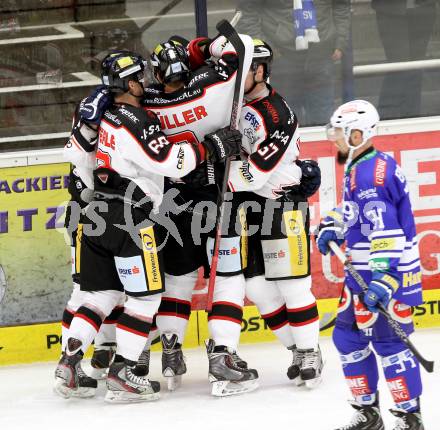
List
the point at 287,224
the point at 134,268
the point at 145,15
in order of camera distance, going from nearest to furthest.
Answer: the point at 134,268, the point at 287,224, the point at 145,15

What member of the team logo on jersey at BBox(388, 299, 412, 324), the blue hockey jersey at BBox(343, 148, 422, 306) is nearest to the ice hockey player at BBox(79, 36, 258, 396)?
the blue hockey jersey at BBox(343, 148, 422, 306)

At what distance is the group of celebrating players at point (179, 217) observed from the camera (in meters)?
4.21

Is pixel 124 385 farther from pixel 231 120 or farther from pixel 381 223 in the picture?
pixel 381 223

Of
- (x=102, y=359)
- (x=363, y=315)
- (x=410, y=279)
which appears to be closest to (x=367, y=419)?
(x=363, y=315)

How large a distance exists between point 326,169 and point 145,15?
3.78 ft

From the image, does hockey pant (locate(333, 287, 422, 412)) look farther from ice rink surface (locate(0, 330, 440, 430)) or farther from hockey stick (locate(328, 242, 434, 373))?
ice rink surface (locate(0, 330, 440, 430))

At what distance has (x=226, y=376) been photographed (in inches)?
169

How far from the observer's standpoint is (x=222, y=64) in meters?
4.35

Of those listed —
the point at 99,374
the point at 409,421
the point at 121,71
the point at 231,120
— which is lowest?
the point at 99,374

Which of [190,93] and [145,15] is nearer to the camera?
[190,93]

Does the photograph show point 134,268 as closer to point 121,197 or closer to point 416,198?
point 121,197

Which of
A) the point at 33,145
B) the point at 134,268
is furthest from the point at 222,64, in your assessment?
the point at 33,145

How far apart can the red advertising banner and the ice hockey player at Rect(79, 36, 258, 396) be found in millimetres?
891

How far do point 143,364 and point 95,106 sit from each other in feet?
3.58
